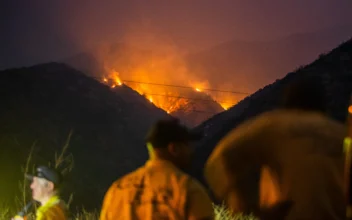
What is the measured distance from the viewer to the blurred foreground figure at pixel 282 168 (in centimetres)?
252

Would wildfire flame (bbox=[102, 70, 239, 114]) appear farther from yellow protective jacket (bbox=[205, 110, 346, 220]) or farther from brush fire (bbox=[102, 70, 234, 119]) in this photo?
yellow protective jacket (bbox=[205, 110, 346, 220])

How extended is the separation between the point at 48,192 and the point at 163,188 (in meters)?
1.46

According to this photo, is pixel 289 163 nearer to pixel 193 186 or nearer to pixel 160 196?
pixel 193 186

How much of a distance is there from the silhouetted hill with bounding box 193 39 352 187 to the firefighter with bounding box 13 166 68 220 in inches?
651

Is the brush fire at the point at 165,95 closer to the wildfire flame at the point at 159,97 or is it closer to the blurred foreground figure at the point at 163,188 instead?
the wildfire flame at the point at 159,97

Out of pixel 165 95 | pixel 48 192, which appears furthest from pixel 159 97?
pixel 48 192

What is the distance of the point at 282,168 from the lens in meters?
2.61

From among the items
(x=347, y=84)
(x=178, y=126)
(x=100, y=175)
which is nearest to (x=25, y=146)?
(x=100, y=175)

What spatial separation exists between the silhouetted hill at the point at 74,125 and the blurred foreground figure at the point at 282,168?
18.3 m

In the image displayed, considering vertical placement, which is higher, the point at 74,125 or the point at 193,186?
the point at 74,125

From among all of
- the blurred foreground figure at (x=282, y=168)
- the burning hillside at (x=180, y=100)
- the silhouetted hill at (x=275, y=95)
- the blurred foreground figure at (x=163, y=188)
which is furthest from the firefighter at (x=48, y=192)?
the burning hillside at (x=180, y=100)

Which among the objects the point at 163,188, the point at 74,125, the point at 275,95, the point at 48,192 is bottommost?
the point at 48,192

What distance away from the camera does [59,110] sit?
33.9 metres

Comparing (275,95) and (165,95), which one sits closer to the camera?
(275,95)
